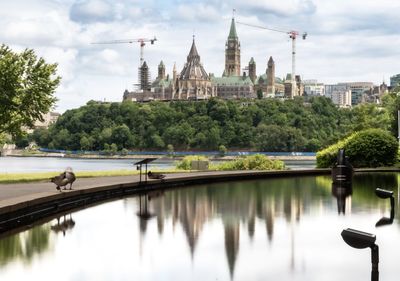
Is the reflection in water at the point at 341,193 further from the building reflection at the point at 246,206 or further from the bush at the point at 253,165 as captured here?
the bush at the point at 253,165

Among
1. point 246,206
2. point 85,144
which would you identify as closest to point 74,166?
point 85,144

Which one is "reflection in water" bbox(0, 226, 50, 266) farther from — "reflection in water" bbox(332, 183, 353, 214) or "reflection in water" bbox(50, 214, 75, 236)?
"reflection in water" bbox(332, 183, 353, 214)

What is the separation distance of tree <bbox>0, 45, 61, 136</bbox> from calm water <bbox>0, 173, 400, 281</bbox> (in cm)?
1577

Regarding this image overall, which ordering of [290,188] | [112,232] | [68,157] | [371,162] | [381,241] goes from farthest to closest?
[68,157] < [371,162] < [290,188] < [112,232] < [381,241]

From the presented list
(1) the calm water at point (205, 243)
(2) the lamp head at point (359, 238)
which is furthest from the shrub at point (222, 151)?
(2) the lamp head at point (359, 238)

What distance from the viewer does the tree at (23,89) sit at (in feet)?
107

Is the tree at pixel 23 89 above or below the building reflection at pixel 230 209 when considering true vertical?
above

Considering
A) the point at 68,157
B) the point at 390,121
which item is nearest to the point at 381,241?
the point at 390,121

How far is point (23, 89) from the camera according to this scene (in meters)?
33.8

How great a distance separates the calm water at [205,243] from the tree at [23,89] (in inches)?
621

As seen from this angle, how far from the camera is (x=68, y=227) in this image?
1363cm

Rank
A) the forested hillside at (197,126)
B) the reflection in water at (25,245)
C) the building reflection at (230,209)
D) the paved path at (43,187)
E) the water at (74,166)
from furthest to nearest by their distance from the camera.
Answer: the forested hillside at (197,126)
the water at (74,166)
the paved path at (43,187)
the building reflection at (230,209)
the reflection in water at (25,245)

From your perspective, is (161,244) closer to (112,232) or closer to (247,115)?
(112,232)

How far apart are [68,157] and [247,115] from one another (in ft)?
143
